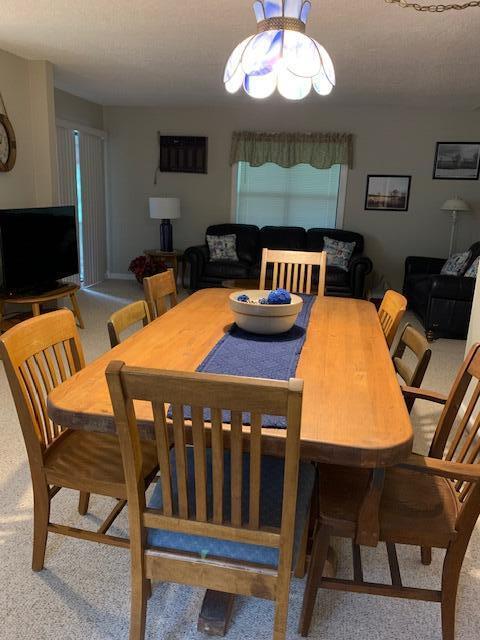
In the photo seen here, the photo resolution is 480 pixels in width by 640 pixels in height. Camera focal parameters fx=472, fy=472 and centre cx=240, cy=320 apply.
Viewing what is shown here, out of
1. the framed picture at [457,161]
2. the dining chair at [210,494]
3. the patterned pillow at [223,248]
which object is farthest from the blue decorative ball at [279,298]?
the framed picture at [457,161]

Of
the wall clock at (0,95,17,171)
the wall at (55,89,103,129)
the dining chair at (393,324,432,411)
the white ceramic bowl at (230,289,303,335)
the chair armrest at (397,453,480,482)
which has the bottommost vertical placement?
the chair armrest at (397,453,480,482)

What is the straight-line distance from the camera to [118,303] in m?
5.63

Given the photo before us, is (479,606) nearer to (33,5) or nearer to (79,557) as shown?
(79,557)

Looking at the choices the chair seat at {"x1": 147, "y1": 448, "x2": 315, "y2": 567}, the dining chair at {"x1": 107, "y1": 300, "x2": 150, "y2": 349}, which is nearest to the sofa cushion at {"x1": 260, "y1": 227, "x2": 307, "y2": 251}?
the dining chair at {"x1": 107, "y1": 300, "x2": 150, "y2": 349}

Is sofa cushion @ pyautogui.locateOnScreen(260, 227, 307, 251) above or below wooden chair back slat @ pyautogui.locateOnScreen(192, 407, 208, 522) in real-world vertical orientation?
above

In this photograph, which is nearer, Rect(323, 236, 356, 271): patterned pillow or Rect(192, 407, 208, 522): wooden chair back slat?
Rect(192, 407, 208, 522): wooden chair back slat

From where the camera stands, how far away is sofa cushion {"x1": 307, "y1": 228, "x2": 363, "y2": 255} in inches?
238

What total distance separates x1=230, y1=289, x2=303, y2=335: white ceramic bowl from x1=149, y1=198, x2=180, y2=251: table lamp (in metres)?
4.55

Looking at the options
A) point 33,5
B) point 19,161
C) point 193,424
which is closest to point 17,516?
point 193,424

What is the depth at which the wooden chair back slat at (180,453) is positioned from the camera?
1048 mm

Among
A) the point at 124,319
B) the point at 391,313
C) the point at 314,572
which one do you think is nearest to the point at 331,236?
the point at 391,313

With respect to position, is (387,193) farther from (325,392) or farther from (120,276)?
(325,392)

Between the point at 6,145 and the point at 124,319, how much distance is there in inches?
118

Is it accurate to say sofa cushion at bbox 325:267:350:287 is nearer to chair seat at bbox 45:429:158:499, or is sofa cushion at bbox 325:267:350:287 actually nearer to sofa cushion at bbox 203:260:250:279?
sofa cushion at bbox 203:260:250:279
